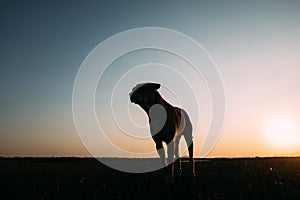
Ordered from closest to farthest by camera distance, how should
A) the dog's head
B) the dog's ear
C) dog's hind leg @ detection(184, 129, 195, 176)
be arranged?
1. the dog's head
2. the dog's ear
3. dog's hind leg @ detection(184, 129, 195, 176)

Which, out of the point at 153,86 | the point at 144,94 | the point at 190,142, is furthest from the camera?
the point at 190,142

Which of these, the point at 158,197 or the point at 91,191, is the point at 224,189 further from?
the point at 91,191

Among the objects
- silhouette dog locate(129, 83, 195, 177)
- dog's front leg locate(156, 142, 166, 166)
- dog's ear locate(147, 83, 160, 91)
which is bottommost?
dog's front leg locate(156, 142, 166, 166)

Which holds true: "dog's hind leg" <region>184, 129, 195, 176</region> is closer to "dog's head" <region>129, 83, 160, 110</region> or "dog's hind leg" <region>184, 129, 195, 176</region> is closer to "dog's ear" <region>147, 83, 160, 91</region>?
"dog's head" <region>129, 83, 160, 110</region>

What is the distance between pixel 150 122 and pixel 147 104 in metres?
0.73

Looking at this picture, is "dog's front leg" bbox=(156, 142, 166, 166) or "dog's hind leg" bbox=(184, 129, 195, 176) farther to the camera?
"dog's hind leg" bbox=(184, 129, 195, 176)

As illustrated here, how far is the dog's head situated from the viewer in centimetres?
1153

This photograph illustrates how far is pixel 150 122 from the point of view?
39.0 feet

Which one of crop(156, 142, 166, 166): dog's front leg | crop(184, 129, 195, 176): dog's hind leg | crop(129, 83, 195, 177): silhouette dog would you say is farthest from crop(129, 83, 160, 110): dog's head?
crop(184, 129, 195, 176): dog's hind leg

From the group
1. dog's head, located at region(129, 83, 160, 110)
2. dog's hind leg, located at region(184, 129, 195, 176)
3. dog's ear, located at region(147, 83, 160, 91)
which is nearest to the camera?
dog's head, located at region(129, 83, 160, 110)

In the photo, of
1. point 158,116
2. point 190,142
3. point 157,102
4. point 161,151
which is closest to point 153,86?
point 157,102

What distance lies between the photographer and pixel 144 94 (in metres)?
11.6

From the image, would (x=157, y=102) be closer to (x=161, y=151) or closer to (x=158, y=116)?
(x=158, y=116)

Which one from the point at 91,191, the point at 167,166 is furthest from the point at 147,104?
the point at 91,191
